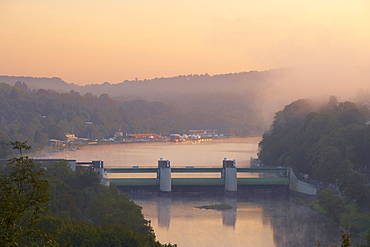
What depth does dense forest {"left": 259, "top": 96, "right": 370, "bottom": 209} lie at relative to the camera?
196ft

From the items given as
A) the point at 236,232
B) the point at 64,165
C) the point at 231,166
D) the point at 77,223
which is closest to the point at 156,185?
the point at 231,166

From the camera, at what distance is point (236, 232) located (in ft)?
172

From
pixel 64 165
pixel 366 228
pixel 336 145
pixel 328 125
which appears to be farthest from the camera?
pixel 328 125

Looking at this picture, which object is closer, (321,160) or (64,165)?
(64,165)

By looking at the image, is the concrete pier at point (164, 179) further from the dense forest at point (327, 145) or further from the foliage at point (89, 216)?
the dense forest at point (327, 145)

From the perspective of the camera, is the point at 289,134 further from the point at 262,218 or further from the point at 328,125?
the point at 262,218

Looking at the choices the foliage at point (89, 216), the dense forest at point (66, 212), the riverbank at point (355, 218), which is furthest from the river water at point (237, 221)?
the dense forest at point (66, 212)

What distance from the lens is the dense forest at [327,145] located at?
5973 centimetres

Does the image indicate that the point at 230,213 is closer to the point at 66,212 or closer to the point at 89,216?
the point at 89,216

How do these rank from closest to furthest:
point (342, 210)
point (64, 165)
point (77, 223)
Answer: point (77, 223), point (342, 210), point (64, 165)

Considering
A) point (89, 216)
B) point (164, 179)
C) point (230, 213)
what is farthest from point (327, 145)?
point (89, 216)

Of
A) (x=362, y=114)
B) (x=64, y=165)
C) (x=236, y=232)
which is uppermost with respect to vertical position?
(x=362, y=114)

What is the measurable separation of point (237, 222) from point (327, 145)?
69.1 ft

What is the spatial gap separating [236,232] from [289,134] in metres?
39.4
